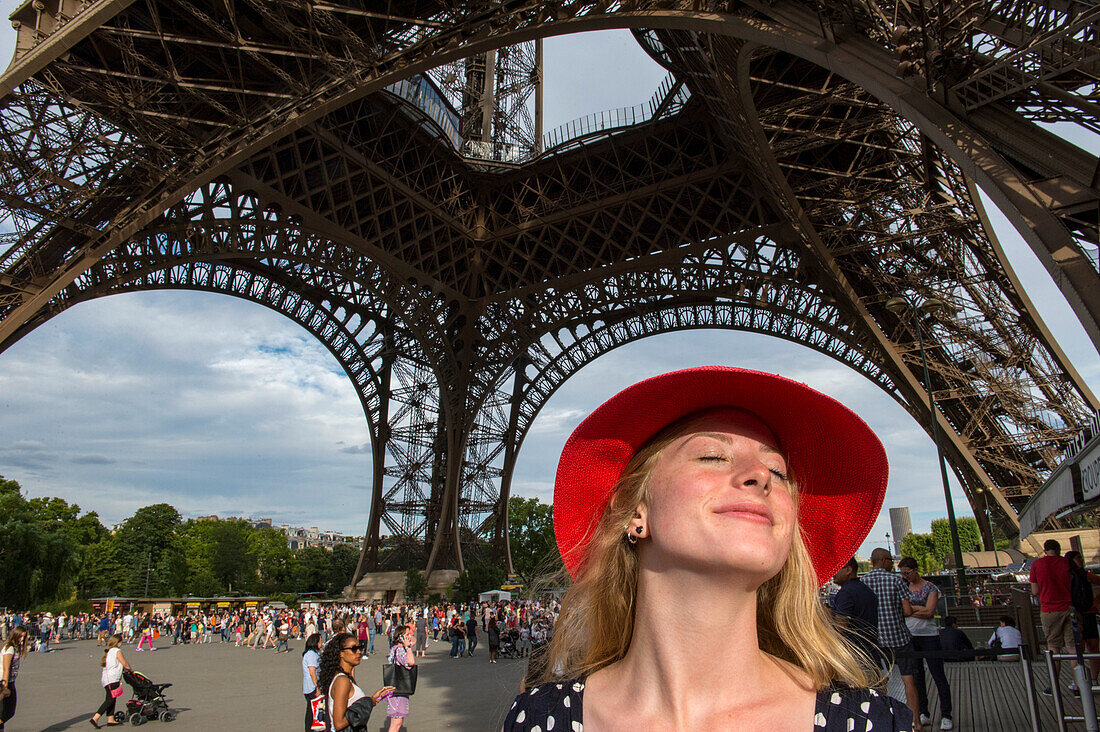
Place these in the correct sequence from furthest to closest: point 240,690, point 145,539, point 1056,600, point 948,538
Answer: point 948,538, point 145,539, point 240,690, point 1056,600

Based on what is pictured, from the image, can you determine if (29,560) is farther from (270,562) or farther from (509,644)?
(270,562)

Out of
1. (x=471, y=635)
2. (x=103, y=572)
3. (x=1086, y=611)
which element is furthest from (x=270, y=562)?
(x=1086, y=611)

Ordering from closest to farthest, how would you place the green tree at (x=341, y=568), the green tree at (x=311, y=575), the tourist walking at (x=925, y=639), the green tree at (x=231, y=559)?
1. the tourist walking at (x=925, y=639)
2. the green tree at (x=231, y=559)
3. the green tree at (x=341, y=568)
4. the green tree at (x=311, y=575)

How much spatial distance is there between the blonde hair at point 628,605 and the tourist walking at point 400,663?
6051mm

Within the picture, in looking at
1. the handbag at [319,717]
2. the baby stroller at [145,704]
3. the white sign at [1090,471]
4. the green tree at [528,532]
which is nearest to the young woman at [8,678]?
the baby stroller at [145,704]

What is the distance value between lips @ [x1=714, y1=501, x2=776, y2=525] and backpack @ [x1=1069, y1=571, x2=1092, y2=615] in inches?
287

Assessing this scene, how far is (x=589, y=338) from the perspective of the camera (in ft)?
91.3

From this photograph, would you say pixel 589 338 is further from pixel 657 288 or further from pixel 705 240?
pixel 705 240

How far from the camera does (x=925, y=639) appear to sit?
6996 millimetres

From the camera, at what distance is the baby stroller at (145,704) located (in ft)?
32.4

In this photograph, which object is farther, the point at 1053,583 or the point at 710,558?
the point at 1053,583

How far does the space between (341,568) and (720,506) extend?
3218 inches

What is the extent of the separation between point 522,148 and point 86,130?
1597 cm

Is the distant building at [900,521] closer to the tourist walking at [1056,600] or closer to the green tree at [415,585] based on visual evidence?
the green tree at [415,585]
